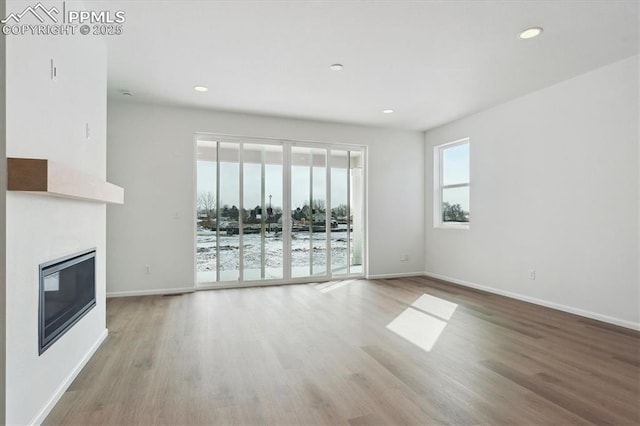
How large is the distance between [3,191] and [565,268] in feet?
16.5

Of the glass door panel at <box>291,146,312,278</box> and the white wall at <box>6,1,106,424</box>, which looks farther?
the glass door panel at <box>291,146,312,278</box>

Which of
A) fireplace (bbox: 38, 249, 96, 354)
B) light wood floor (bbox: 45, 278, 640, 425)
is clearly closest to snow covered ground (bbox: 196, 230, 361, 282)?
light wood floor (bbox: 45, 278, 640, 425)

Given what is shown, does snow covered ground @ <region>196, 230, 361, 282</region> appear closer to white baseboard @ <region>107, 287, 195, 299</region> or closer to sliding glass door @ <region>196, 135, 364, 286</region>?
sliding glass door @ <region>196, 135, 364, 286</region>

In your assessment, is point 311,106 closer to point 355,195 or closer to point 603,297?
point 355,195

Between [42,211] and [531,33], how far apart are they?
3812 millimetres

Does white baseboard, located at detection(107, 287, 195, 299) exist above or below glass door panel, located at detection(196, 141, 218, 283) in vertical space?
below

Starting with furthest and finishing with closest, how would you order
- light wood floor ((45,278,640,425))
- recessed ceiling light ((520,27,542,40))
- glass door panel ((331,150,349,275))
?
1. glass door panel ((331,150,349,275))
2. recessed ceiling light ((520,27,542,40))
3. light wood floor ((45,278,640,425))

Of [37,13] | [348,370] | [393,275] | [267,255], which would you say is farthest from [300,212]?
[37,13]

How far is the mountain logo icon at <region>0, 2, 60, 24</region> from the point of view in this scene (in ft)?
5.29

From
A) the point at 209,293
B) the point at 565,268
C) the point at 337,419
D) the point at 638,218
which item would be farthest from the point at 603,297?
the point at 209,293

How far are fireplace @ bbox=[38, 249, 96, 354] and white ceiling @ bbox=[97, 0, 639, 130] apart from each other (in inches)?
76.5

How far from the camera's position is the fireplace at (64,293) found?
6.43ft

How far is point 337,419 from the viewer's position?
75.7 inches

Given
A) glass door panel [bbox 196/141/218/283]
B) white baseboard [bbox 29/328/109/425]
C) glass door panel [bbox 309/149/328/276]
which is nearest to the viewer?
white baseboard [bbox 29/328/109/425]
